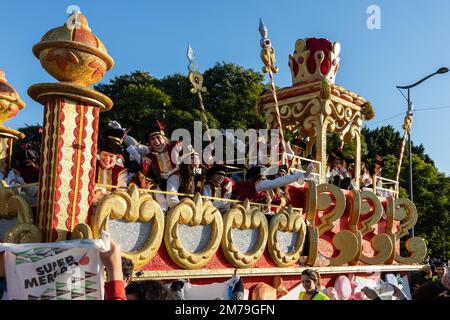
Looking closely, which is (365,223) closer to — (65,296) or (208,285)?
(208,285)

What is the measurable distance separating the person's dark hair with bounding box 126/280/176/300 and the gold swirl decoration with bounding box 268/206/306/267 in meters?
5.20

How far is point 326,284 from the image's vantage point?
904 centimetres

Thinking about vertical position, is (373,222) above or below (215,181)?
below

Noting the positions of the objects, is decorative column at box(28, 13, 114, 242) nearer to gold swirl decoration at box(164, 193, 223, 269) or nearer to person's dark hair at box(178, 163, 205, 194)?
gold swirl decoration at box(164, 193, 223, 269)

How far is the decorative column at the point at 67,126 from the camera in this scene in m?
5.02

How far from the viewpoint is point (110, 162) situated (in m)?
6.66

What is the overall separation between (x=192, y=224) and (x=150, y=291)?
3.89m

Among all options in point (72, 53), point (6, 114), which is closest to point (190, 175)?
point (72, 53)

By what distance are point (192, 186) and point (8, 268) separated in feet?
15.0

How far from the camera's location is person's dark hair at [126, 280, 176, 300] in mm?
2365

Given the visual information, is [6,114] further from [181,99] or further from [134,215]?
[181,99]

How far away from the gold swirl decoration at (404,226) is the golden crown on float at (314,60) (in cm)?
325

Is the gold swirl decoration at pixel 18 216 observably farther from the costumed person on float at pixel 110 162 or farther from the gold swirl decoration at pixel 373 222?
the gold swirl decoration at pixel 373 222

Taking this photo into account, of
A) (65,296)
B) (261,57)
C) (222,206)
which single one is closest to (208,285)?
(222,206)
